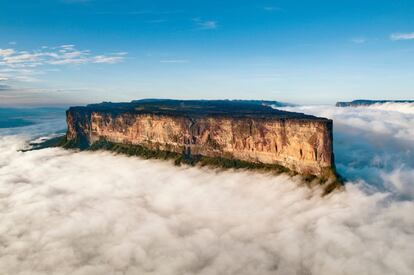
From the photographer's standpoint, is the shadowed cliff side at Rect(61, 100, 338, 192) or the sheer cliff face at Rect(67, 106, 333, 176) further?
the shadowed cliff side at Rect(61, 100, 338, 192)

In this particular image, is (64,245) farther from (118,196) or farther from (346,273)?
(346,273)

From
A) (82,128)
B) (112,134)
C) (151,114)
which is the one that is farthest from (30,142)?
(151,114)

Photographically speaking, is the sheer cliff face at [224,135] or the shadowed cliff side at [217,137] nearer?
the sheer cliff face at [224,135]

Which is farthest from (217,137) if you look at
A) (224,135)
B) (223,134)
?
(224,135)

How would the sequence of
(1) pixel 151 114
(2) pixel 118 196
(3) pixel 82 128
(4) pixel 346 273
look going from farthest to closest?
(3) pixel 82 128 → (1) pixel 151 114 → (2) pixel 118 196 → (4) pixel 346 273

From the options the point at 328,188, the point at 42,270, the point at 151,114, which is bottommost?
the point at 42,270
